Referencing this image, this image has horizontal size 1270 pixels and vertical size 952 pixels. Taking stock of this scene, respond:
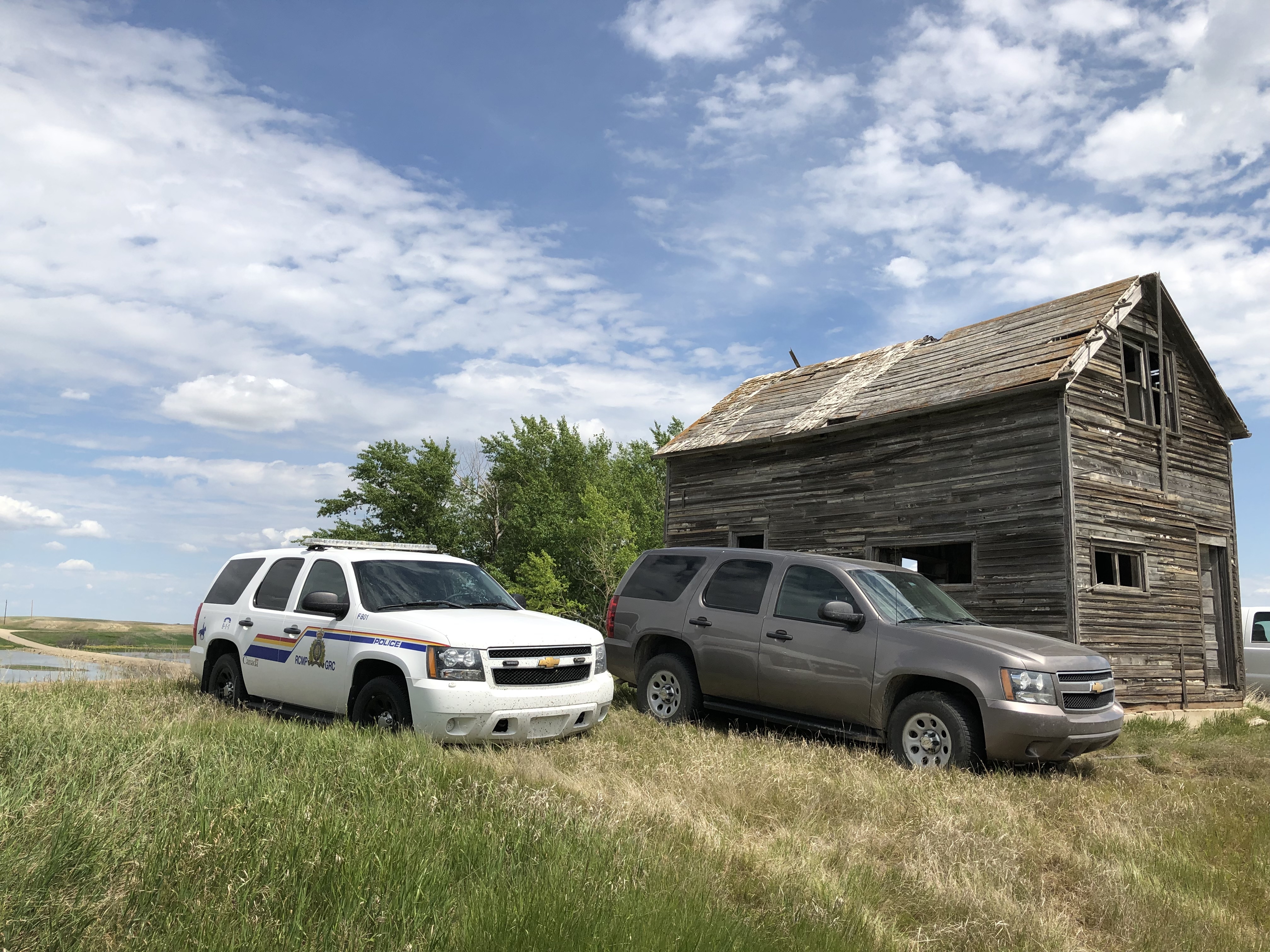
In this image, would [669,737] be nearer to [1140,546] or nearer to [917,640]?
[917,640]

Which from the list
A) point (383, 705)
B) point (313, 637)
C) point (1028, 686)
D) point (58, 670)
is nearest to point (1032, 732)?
point (1028, 686)

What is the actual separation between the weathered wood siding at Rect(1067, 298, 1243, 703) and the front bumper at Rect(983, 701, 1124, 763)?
22.5 feet

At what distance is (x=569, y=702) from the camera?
771 centimetres

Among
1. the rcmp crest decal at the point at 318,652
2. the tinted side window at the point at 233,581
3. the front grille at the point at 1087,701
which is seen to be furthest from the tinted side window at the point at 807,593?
the tinted side window at the point at 233,581

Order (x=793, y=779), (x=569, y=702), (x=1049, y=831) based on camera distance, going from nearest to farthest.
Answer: (x=1049, y=831) → (x=793, y=779) → (x=569, y=702)

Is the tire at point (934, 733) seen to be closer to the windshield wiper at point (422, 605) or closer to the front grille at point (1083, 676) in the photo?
the front grille at point (1083, 676)

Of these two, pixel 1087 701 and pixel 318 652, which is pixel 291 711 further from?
pixel 1087 701

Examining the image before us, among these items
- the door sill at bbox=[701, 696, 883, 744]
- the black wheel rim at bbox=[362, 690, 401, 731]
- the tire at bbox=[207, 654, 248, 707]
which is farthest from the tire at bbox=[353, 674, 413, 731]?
the door sill at bbox=[701, 696, 883, 744]

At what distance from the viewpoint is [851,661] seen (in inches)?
334

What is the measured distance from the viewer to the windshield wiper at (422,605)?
26.5 feet

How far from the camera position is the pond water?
11.6 metres

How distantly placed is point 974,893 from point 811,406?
15.0 metres

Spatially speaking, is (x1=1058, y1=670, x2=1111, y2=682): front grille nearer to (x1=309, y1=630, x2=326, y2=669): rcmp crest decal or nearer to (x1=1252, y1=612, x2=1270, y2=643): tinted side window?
(x1=309, y1=630, x2=326, y2=669): rcmp crest decal

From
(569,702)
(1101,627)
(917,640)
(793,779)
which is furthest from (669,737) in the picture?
(1101,627)
